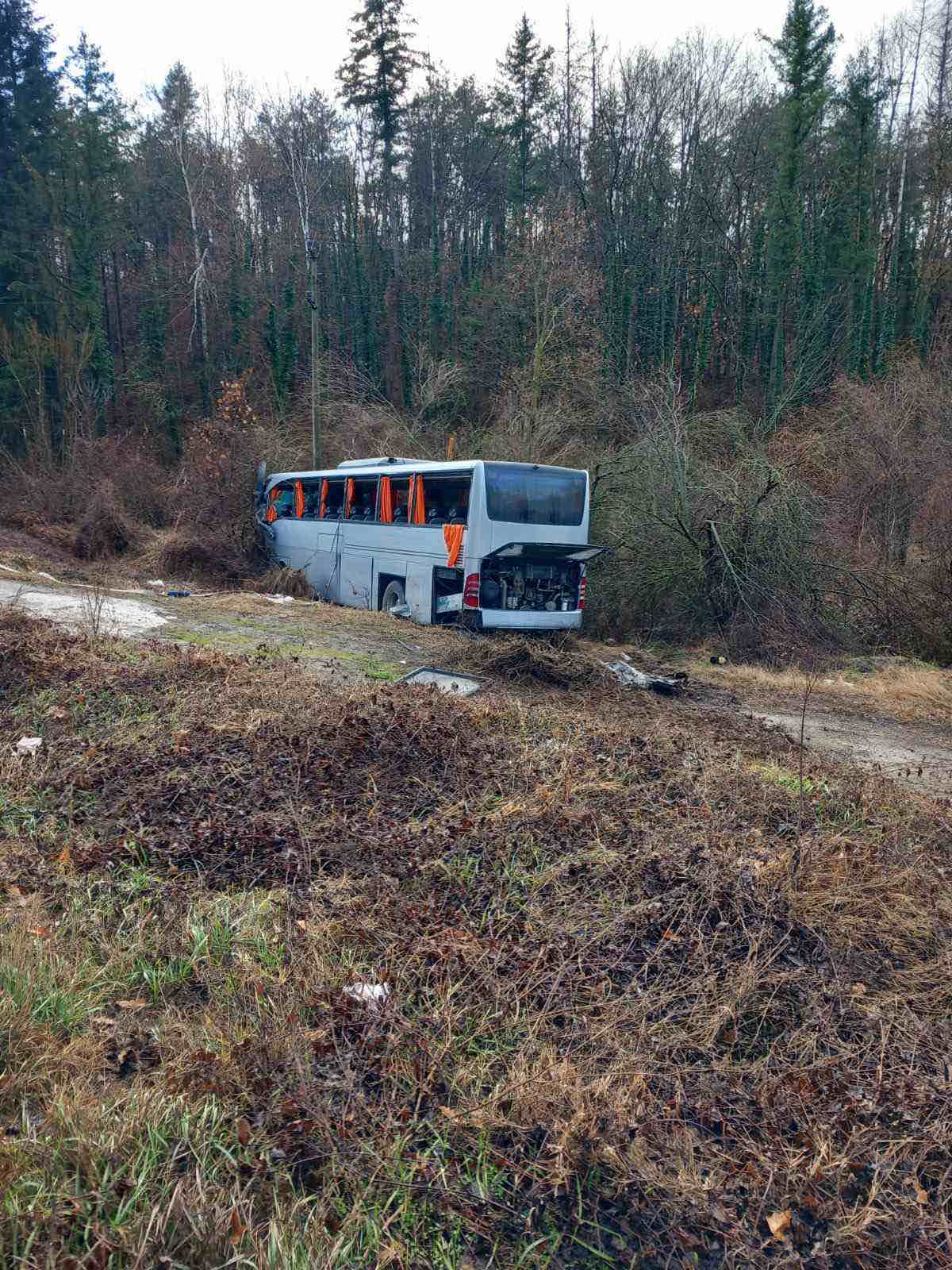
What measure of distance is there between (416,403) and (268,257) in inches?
555

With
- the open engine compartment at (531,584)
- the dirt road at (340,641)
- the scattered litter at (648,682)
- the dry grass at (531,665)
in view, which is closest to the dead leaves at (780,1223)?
the dirt road at (340,641)

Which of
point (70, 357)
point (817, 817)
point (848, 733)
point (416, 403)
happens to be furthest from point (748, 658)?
point (70, 357)

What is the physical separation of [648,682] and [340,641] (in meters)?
4.06

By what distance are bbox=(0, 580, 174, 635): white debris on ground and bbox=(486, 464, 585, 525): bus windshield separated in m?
5.07

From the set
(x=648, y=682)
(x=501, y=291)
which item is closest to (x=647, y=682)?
(x=648, y=682)

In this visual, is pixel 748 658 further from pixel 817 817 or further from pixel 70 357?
pixel 70 357

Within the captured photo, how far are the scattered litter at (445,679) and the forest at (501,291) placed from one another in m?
6.91

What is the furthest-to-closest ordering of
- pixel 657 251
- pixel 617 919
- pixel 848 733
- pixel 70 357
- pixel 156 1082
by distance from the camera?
pixel 657 251, pixel 70 357, pixel 848 733, pixel 617 919, pixel 156 1082

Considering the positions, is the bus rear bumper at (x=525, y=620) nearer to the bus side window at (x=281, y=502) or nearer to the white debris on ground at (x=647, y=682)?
the white debris on ground at (x=647, y=682)

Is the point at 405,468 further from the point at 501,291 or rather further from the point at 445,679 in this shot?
the point at 501,291

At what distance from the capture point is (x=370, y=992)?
394cm

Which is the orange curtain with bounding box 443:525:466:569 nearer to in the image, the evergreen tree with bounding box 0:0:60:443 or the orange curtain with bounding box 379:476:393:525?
the orange curtain with bounding box 379:476:393:525

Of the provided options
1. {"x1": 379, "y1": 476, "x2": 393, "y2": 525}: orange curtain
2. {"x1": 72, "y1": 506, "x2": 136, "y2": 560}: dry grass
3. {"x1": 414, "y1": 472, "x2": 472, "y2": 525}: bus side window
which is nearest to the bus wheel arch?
{"x1": 379, "y1": 476, "x2": 393, "y2": 525}: orange curtain

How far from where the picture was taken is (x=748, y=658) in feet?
46.6
